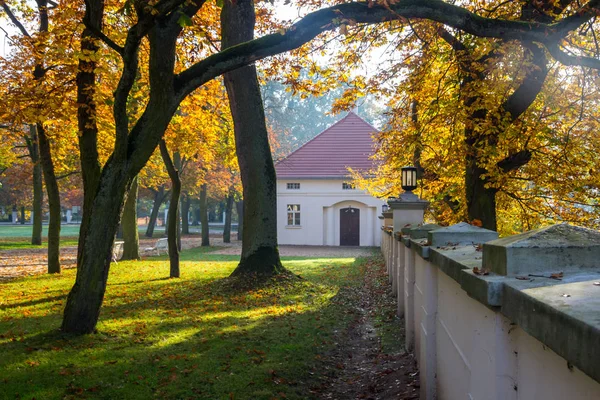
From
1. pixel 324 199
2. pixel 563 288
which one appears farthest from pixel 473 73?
pixel 324 199

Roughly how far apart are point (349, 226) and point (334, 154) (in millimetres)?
5658

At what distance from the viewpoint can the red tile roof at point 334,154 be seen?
3844cm

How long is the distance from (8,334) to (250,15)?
9471mm

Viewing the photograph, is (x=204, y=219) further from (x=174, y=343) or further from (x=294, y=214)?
(x=174, y=343)

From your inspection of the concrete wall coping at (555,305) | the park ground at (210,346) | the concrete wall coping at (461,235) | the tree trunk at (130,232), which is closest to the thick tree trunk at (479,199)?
the park ground at (210,346)

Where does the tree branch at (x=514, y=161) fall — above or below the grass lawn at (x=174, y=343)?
above

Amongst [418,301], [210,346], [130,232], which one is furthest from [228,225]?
[418,301]

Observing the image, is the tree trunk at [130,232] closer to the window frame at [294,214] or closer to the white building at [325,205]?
the white building at [325,205]

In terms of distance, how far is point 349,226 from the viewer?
37812 millimetres

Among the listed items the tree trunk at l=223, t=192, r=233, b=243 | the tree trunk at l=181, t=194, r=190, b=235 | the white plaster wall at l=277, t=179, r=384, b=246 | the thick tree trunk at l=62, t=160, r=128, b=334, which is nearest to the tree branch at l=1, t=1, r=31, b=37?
the thick tree trunk at l=62, t=160, r=128, b=334

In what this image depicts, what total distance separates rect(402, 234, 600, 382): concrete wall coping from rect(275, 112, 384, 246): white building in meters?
34.6

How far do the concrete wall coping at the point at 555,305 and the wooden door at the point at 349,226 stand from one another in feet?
114

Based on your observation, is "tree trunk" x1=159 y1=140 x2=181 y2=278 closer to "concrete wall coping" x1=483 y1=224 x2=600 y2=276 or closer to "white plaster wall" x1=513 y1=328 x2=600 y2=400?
"concrete wall coping" x1=483 y1=224 x2=600 y2=276

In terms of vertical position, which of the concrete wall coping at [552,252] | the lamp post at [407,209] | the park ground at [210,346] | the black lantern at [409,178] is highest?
the black lantern at [409,178]
